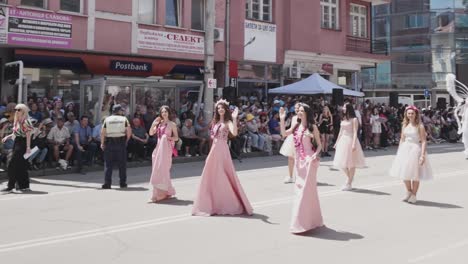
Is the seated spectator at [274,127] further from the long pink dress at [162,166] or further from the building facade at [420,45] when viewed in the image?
the building facade at [420,45]

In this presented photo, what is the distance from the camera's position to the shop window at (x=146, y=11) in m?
21.9

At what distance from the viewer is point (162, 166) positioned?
31.8 feet

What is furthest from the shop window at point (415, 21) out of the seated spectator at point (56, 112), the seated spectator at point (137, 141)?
the seated spectator at point (56, 112)

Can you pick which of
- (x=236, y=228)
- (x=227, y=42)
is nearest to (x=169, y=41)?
(x=227, y=42)

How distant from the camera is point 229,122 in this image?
28.2ft

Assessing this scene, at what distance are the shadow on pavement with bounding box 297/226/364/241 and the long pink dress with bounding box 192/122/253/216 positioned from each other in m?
1.36

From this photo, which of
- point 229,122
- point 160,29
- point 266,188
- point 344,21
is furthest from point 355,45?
point 229,122

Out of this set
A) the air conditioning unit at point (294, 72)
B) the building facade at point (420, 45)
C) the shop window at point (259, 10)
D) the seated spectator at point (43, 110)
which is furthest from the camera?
the building facade at point (420, 45)

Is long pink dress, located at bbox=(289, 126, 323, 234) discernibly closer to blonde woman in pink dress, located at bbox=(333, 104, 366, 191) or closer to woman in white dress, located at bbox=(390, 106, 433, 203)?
woman in white dress, located at bbox=(390, 106, 433, 203)

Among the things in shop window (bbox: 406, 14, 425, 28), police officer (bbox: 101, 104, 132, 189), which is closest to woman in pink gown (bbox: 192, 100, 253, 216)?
police officer (bbox: 101, 104, 132, 189)

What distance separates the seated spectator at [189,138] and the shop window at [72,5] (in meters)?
6.00

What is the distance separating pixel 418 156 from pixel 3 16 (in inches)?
555

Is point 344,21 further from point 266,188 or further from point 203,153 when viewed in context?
point 266,188

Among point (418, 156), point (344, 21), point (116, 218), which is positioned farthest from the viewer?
point (344, 21)
